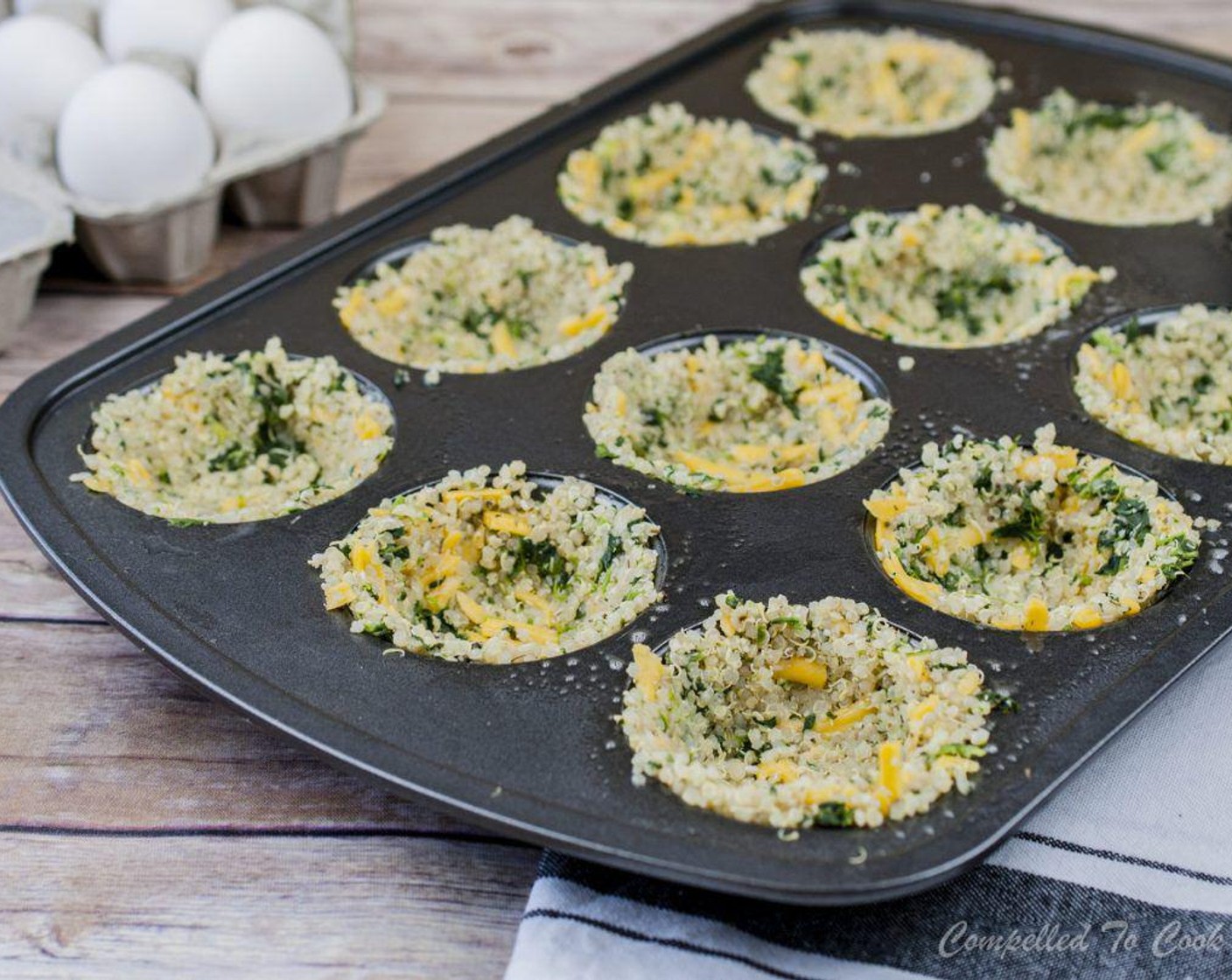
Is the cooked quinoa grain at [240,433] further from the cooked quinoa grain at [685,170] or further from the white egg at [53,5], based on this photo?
the white egg at [53,5]

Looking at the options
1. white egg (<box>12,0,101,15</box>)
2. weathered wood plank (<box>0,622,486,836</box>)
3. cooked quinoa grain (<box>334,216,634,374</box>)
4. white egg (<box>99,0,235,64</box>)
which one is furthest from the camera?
white egg (<box>12,0,101,15</box>)

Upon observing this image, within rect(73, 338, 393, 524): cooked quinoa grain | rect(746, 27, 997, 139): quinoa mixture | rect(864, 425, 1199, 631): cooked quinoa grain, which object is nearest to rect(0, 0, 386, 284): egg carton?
rect(73, 338, 393, 524): cooked quinoa grain

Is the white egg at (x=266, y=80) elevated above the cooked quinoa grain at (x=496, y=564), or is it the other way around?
the white egg at (x=266, y=80)

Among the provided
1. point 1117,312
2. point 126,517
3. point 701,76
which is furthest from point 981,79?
point 126,517

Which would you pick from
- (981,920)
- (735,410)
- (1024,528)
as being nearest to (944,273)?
(735,410)

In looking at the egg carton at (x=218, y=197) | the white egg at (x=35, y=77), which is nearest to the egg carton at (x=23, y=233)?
the egg carton at (x=218, y=197)

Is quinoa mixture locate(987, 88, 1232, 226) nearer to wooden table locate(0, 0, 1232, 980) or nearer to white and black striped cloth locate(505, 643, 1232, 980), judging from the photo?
white and black striped cloth locate(505, 643, 1232, 980)
